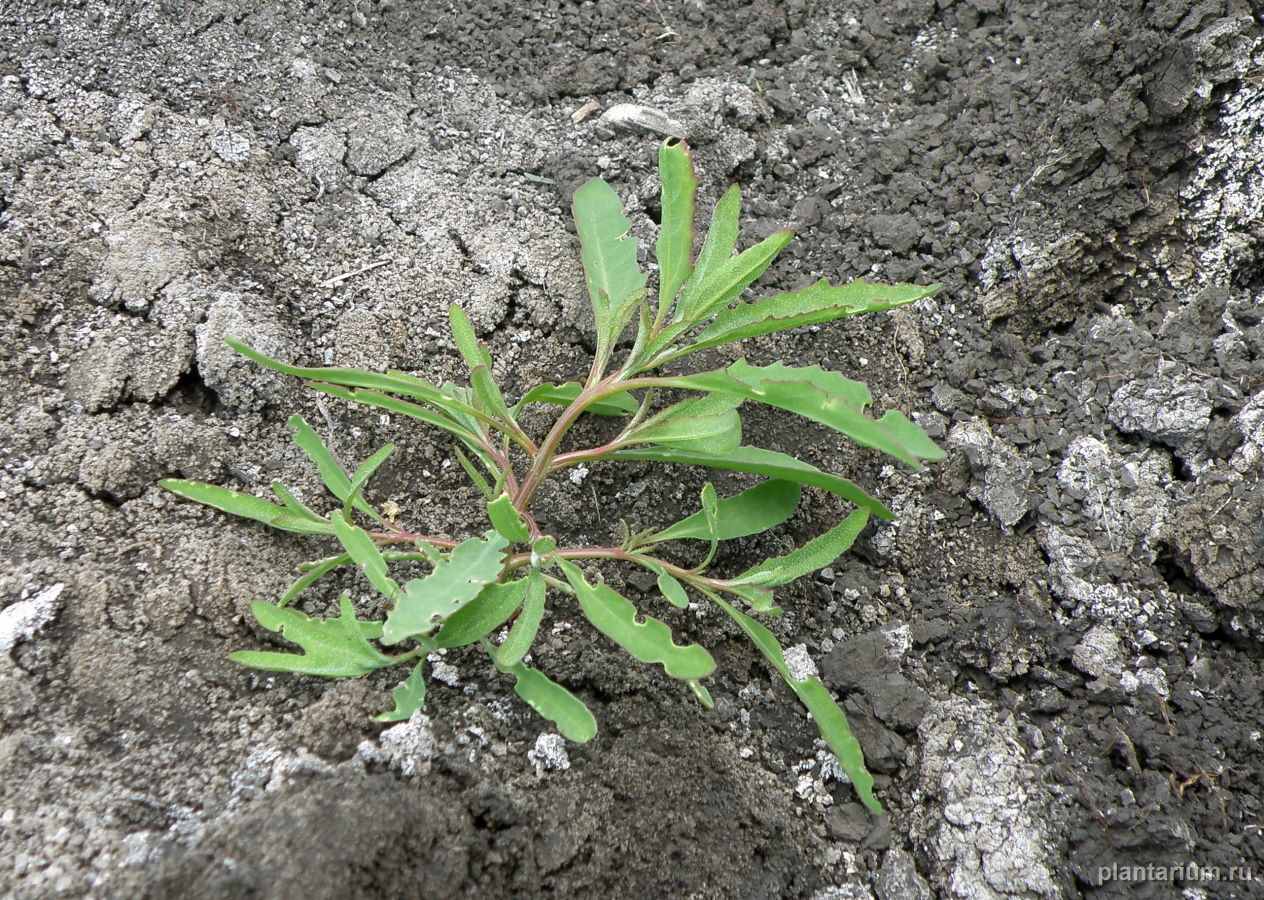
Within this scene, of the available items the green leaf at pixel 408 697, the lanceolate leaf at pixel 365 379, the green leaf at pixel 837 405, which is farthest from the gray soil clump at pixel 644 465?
the green leaf at pixel 837 405

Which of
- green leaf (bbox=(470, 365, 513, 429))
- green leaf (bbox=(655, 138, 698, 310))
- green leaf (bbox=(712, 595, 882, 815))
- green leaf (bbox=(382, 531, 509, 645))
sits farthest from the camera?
green leaf (bbox=(655, 138, 698, 310))

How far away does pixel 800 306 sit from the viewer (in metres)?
1.73

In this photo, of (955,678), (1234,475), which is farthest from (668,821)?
(1234,475)

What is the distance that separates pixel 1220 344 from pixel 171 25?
106 inches

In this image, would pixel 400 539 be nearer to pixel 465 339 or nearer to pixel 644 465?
pixel 465 339

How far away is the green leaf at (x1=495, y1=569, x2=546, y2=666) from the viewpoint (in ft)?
4.59

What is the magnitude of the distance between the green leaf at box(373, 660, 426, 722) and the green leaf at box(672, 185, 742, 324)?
0.81m

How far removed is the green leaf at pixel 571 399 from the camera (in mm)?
1747

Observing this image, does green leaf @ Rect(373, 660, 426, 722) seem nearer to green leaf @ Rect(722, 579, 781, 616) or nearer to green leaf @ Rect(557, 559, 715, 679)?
green leaf @ Rect(557, 559, 715, 679)

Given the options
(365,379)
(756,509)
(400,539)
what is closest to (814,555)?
(756,509)

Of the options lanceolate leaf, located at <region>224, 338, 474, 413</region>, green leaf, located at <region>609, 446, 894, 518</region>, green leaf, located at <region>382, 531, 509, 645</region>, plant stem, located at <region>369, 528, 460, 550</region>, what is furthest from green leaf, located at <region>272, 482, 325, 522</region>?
green leaf, located at <region>609, 446, 894, 518</region>

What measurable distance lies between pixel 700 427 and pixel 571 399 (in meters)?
0.35

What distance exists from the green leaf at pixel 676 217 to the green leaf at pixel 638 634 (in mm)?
584

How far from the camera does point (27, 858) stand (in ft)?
4.13
